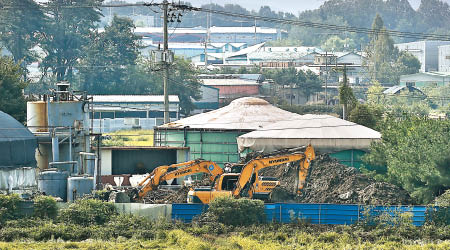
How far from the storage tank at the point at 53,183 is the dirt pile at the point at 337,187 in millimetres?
9149

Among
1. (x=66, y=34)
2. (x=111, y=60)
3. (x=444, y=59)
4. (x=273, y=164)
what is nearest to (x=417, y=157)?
(x=273, y=164)

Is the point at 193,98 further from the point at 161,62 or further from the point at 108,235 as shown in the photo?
the point at 108,235

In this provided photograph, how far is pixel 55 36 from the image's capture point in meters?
128

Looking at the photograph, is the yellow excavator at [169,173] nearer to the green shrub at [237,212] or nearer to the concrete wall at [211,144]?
the green shrub at [237,212]

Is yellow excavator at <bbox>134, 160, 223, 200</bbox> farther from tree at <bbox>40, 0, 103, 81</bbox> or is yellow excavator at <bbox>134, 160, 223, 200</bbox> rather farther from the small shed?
tree at <bbox>40, 0, 103, 81</bbox>

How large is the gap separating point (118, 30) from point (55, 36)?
34.0 feet

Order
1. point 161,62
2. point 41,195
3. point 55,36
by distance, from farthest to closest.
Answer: point 55,36 → point 161,62 → point 41,195

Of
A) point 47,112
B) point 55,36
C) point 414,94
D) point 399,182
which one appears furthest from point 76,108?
point 414,94

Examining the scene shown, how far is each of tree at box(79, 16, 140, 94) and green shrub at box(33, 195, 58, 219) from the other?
270 feet

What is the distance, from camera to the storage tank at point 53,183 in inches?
1703

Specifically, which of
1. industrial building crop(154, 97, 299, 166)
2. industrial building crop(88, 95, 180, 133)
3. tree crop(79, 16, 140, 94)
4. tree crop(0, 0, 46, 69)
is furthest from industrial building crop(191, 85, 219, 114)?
industrial building crop(154, 97, 299, 166)

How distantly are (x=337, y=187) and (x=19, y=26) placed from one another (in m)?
83.8

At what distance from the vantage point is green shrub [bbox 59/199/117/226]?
1567 inches

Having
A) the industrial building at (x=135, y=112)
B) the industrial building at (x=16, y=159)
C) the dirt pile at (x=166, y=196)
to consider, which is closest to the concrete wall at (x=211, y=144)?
the dirt pile at (x=166, y=196)
